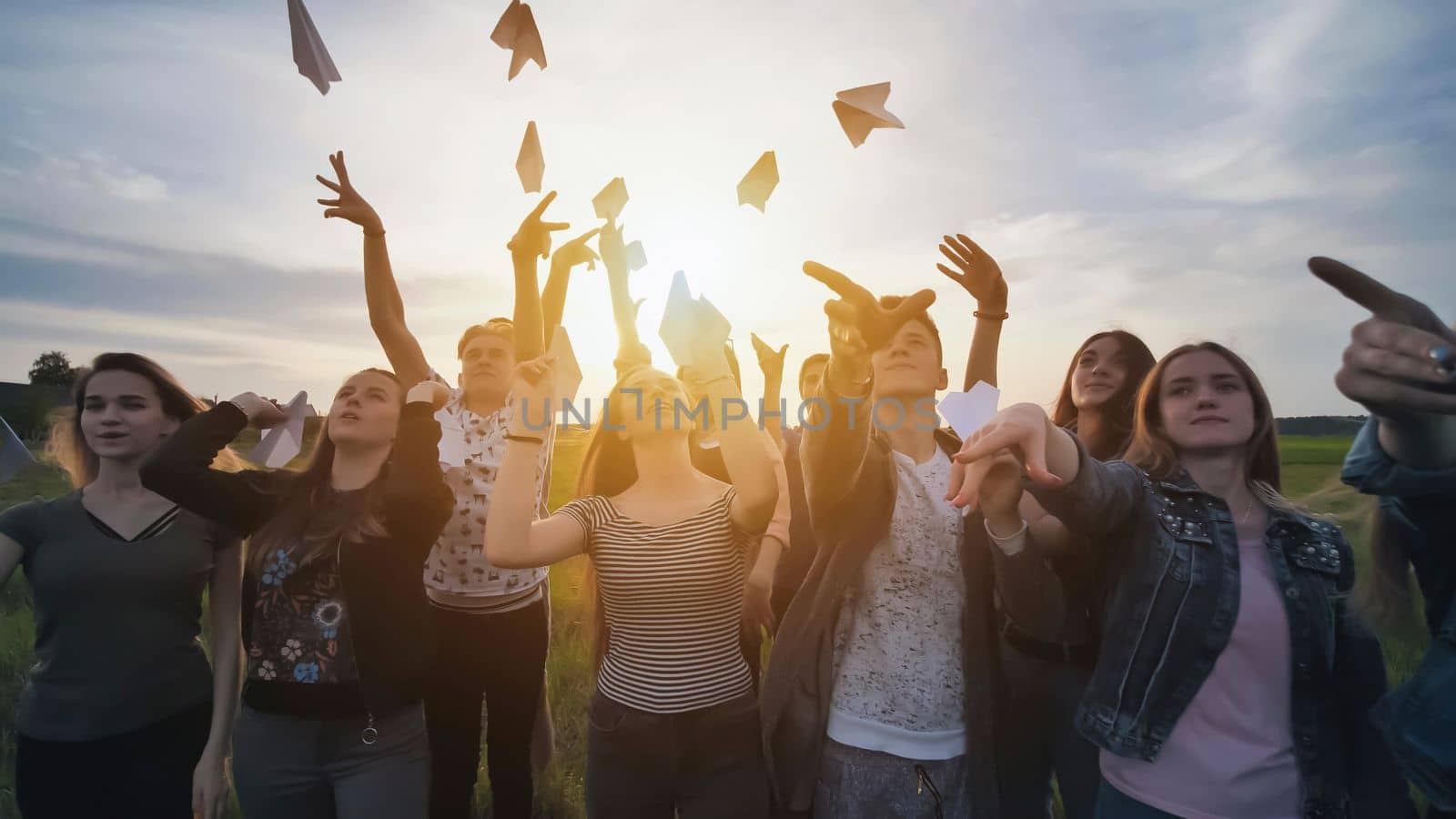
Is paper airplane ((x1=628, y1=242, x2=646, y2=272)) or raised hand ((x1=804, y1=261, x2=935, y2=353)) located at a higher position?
paper airplane ((x1=628, y1=242, x2=646, y2=272))

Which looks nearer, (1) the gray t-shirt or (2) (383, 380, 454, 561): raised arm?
(1) the gray t-shirt

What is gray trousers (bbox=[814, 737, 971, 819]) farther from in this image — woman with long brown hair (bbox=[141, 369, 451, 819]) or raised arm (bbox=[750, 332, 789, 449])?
raised arm (bbox=[750, 332, 789, 449])

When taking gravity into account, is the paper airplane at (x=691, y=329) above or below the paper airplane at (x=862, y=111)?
below

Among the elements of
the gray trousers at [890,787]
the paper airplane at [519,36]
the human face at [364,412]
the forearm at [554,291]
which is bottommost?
the gray trousers at [890,787]

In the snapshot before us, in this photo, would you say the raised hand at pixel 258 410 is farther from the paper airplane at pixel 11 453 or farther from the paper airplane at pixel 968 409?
the paper airplane at pixel 968 409

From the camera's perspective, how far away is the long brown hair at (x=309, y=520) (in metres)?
2.84

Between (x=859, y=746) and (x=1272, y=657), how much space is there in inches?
49.7

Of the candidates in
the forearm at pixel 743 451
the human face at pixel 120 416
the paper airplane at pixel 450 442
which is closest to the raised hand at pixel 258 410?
the human face at pixel 120 416

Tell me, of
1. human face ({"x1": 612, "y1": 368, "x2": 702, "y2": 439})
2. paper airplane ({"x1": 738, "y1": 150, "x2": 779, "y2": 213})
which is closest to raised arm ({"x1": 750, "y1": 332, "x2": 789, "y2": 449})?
paper airplane ({"x1": 738, "y1": 150, "x2": 779, "y2": 213})

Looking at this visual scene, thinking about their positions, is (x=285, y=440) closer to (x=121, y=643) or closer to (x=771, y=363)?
(x=121, y=643)

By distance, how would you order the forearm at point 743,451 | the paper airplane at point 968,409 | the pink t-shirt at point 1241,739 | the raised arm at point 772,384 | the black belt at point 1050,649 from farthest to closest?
the raised arm at point 772,384
the black belt at point 1050,649
the forearm at point 743,451
the paper airplane at point 968,409
the pink t-shirt at point 1241,739

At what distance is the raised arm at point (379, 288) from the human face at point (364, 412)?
0.72 meters

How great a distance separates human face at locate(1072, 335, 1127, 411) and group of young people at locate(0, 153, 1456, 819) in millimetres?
22

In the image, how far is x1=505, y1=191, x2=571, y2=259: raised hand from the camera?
12.4 ft
